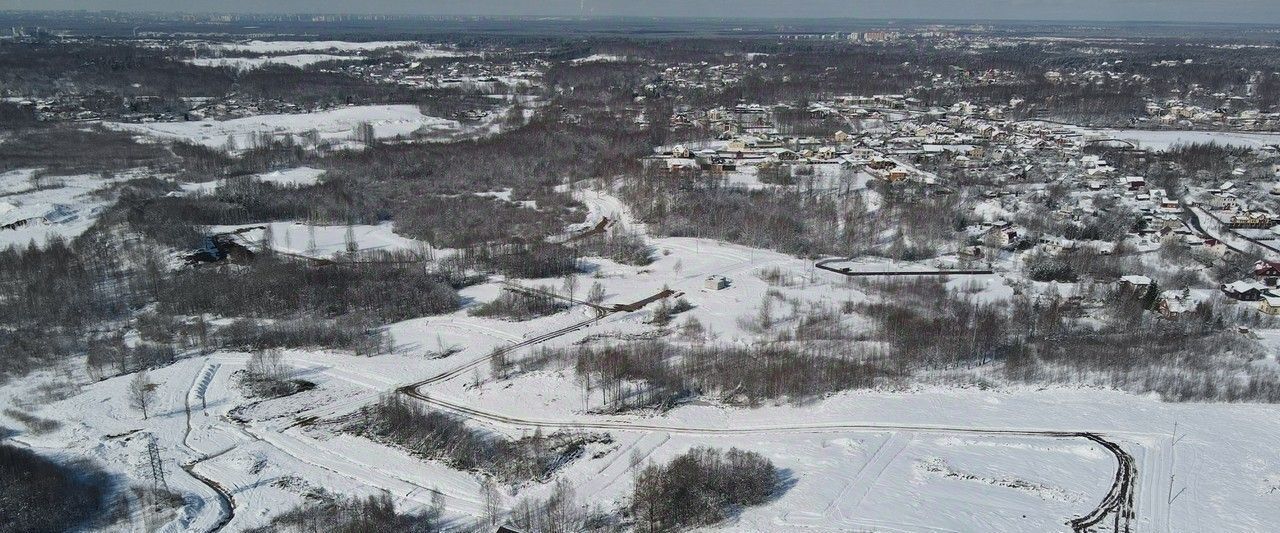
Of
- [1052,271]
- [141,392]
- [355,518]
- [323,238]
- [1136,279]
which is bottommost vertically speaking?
[355,518]

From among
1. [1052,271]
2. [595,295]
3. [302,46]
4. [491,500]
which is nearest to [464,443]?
[491,500]

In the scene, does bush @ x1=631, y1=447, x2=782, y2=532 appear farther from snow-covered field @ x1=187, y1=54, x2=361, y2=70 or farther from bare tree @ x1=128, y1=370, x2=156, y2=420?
snow-covered field @ x1=187, y1=54, x2=361, y2=70

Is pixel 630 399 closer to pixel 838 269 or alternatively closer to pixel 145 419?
pixel 145 419

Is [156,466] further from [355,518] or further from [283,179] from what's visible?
[283,179]

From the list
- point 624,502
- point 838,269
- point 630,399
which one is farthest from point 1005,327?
point 624,502

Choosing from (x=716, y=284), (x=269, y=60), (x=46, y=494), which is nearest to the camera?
(x=46, y=494)

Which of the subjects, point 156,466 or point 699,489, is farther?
point 156,466

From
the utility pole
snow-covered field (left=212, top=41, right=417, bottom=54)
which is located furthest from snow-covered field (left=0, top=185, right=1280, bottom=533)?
snow-covered field (left=212, top=41, right=417, bottom=54)
